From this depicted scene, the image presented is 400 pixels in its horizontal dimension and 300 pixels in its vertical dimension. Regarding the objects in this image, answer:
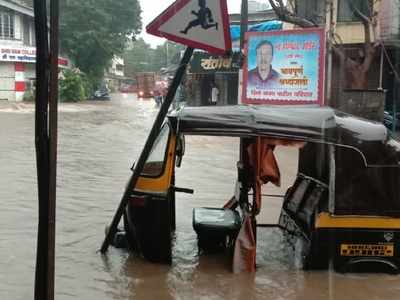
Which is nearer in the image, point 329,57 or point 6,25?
point 329,57

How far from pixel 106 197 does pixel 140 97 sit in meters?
54.5

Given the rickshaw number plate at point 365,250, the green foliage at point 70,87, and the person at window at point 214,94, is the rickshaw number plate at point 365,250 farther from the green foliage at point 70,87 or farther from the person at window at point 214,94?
the green foliage at point 70,87

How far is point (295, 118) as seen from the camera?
238 inches

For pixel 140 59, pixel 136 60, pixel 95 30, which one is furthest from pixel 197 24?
pixel 140 59

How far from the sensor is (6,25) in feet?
150

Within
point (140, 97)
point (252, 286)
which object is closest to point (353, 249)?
point (252, 286)

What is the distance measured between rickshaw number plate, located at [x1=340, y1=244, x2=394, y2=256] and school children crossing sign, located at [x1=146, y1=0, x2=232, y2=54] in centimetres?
243

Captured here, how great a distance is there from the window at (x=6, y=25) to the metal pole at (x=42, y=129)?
44.3m

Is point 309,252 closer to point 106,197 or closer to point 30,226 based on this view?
point 30,226

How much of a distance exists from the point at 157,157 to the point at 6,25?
1683 inches

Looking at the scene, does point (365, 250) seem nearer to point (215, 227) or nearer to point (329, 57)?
point (215, 227)

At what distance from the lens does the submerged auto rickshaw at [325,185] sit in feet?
19.6

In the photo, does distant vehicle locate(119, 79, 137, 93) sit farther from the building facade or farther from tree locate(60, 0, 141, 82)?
the building facade

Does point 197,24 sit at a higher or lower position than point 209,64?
lower
